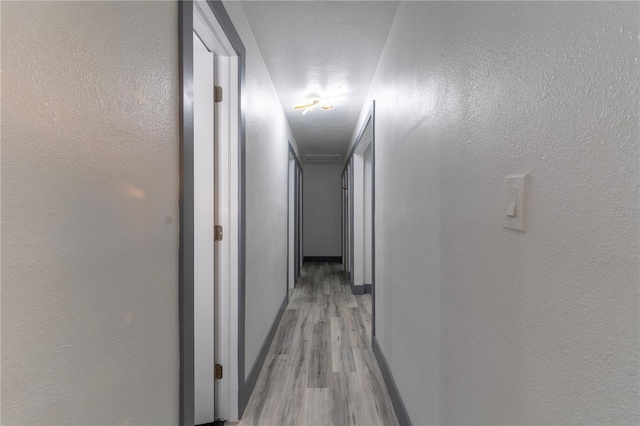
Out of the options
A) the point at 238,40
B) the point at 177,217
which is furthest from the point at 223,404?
the point at 238,40

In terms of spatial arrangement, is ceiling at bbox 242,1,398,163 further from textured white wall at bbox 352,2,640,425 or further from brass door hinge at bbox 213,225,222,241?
brass door hinge at bbox 213,225,222,241

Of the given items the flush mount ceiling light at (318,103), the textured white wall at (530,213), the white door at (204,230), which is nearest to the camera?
the textured white wall at (530,213)

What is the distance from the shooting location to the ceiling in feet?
6.07

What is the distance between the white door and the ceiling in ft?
1.80

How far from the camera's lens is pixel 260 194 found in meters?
2.49

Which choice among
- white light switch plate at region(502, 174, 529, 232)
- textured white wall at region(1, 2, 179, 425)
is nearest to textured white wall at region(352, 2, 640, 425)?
white light switch plate at region(502, 174, 529, 232)

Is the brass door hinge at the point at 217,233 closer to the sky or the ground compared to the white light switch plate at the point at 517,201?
closer to the ground

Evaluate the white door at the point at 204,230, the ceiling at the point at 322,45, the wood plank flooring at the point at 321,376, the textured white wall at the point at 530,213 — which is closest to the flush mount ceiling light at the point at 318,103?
the ceiling at the point at 322,45

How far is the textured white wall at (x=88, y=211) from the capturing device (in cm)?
53

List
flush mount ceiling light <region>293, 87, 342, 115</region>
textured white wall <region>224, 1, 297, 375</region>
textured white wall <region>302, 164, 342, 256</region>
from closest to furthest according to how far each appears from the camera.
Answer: textured white wall <region>224, 1, 297, 375</region>
flush mount ceiling light <region>293, 87, 342, 115</region>
textured white wall <region>302, 164, 342, 256</region>

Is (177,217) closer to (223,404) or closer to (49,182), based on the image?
(49,182)

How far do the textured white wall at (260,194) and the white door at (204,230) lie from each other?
24cm

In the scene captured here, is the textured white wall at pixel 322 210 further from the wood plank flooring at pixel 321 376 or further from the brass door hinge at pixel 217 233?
the brass door hinge at pixel 217 233

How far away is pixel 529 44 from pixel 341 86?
2.45 metres
